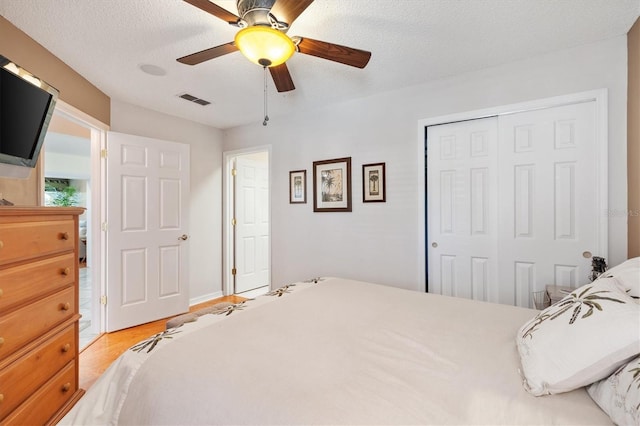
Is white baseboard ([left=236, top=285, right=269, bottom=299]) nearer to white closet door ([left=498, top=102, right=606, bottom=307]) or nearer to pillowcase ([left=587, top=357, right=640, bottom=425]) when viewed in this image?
white closet door ([left=498, top=102, right=606, bottom=307])

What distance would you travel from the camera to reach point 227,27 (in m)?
1.96

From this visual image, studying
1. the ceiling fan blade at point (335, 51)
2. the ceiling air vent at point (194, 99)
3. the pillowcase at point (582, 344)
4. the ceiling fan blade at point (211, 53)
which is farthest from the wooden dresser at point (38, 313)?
the pillowcase at point (582, 344)

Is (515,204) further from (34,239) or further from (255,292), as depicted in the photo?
(255,292)

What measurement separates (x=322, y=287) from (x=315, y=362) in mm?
1094

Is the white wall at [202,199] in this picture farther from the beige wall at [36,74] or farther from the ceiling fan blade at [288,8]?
the ceiling fan blade at [288,8]

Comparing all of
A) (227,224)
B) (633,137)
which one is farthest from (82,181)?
(633,137)

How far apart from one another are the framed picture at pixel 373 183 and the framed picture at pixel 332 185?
19 cm

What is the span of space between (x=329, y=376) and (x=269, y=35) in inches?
61.2

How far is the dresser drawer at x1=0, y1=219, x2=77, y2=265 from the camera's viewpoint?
1.32m

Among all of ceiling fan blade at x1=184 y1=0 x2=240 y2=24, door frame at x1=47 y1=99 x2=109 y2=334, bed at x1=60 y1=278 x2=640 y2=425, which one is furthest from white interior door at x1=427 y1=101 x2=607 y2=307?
door frame at x1=47 y1=99 x2=109 y2=334

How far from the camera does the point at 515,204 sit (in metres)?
2.46

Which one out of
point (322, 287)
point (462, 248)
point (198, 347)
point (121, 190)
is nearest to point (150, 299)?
point (121, 190)

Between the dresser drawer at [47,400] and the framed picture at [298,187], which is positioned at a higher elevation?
the framed picture at [298,187]

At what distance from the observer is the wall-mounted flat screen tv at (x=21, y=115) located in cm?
152
